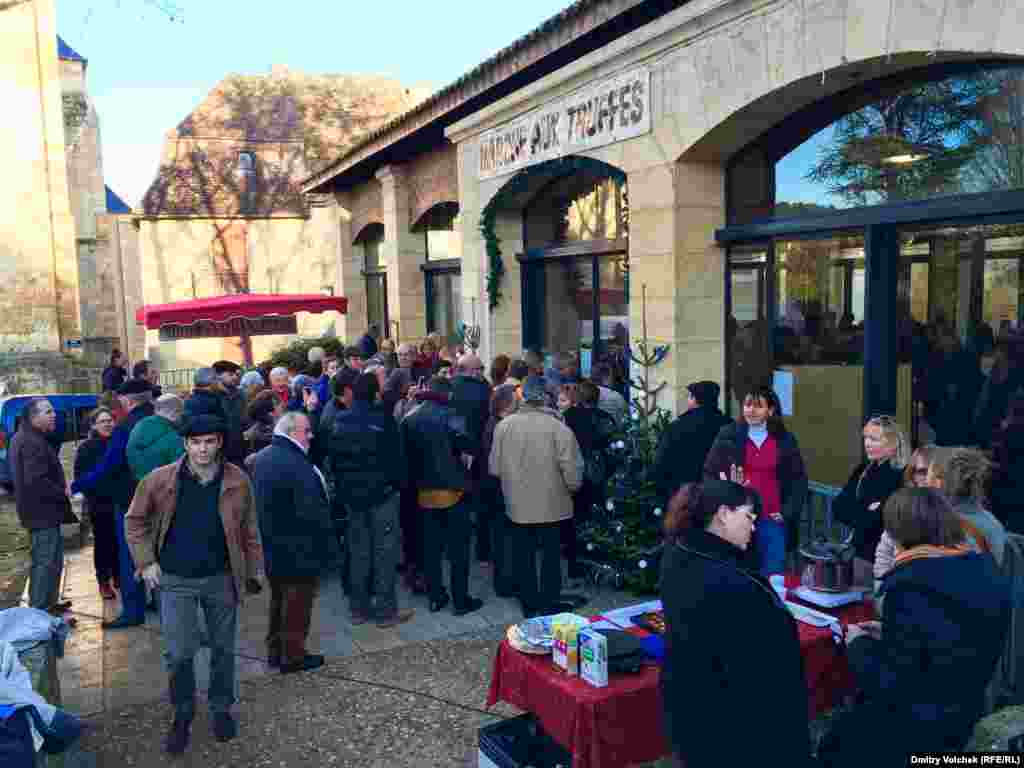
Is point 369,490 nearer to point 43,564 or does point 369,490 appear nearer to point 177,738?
point 177,738

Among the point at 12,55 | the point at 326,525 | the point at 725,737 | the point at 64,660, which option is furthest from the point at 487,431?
the point at 12,55

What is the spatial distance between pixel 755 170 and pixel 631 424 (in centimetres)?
256

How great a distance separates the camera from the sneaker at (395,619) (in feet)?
20.5

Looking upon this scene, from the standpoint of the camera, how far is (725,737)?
9.17 feet

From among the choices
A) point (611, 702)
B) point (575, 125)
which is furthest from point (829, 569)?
point (575, 125)

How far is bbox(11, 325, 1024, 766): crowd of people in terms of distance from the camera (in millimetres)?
2867

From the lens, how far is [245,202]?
28562mm

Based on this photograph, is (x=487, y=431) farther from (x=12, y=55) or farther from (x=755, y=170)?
(x=12, y=55)

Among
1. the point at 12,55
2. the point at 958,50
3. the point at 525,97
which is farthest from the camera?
the point at 12,55

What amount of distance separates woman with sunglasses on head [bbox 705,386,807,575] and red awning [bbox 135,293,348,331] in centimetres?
828

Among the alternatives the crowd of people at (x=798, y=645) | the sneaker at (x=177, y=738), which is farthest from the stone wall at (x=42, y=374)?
the crowd of people at (x=798, y=645)

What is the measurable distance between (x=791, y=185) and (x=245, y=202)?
82.6 feet

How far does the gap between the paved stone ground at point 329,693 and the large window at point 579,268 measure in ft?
13.1

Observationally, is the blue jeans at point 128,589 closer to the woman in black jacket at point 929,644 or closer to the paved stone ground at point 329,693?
the paved stone ground at point 329,693
